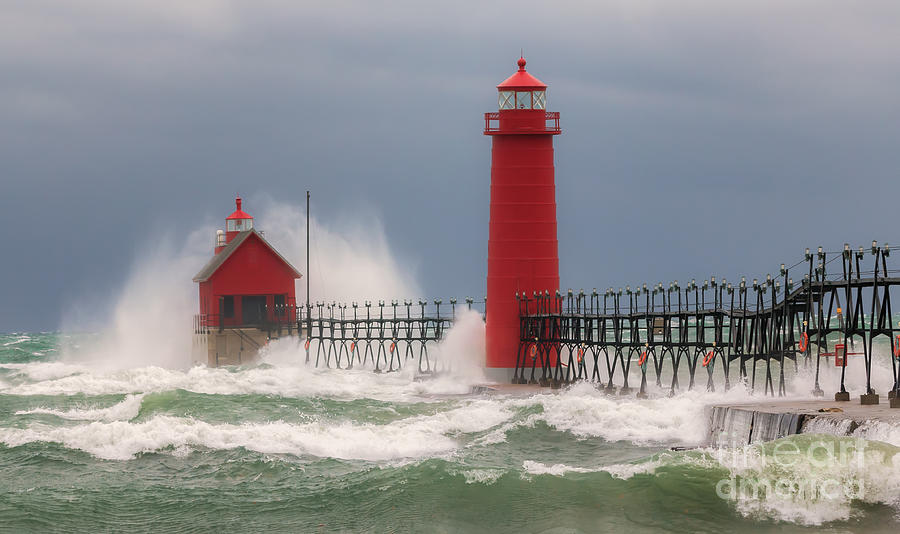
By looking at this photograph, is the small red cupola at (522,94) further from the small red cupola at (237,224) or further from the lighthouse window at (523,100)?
the small red cupola at (237,224)

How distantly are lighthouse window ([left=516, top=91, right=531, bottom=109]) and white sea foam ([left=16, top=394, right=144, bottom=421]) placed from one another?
59.3 ft

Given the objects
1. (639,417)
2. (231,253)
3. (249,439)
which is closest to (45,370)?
(231,253)

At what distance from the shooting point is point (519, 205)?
151 ft

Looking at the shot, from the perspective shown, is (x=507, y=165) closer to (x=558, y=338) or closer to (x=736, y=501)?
(x=558, y=338)

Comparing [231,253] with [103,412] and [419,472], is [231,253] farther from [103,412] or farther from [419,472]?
[419,472]

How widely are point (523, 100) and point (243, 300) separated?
94.1ft

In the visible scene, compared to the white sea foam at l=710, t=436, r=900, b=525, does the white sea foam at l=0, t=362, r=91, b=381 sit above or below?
below

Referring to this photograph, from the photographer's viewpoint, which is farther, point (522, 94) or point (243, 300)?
point (243, 300)

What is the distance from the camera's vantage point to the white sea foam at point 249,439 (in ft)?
88.0

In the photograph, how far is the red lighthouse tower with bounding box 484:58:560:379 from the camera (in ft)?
152

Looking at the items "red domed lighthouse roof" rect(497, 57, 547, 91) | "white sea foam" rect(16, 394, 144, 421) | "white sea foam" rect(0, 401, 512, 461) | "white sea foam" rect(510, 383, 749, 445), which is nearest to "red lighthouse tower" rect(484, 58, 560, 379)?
"red domed lighthouse roof" rect(497, 57, 547, 91)

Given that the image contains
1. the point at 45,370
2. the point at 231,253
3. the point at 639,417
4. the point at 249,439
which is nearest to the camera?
the point at 249,439

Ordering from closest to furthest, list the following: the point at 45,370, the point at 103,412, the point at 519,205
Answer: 1. the point at 103,412
2. the point at 519,205
3. the point at 45,370

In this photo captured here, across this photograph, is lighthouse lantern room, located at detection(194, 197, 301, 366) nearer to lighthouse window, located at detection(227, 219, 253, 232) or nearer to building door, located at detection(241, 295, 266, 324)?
building door, located at detection(241, 295, 266, 324)
